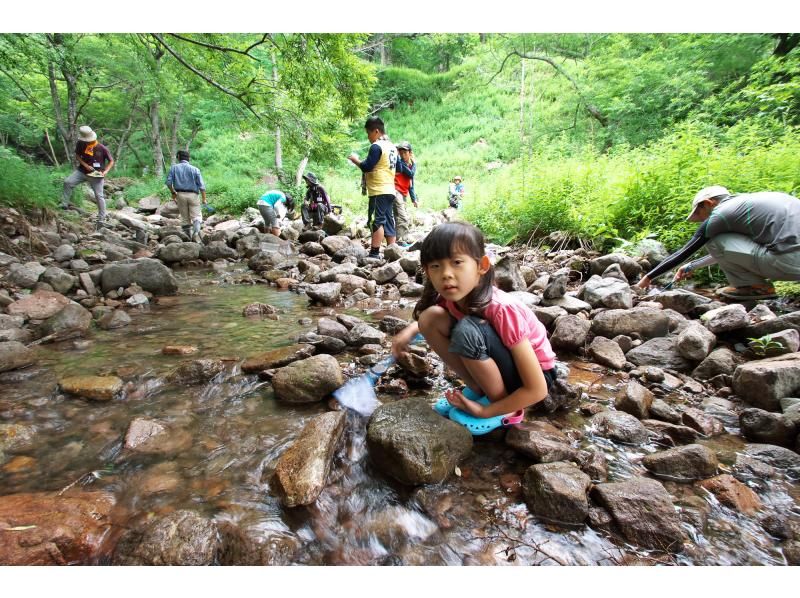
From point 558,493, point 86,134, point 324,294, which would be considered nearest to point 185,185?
point 86,134

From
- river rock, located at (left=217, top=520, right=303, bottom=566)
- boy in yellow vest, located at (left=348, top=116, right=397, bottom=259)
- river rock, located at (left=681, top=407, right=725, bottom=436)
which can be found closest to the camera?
river rock, located at (left=217, top=520, right=303, bottom=566)

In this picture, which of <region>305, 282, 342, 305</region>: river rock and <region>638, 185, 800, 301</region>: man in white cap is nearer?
<region>638, 185, 800, 301</region>: man in white cap

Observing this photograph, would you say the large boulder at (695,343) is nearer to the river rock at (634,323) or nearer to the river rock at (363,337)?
the river rock at (634,323)

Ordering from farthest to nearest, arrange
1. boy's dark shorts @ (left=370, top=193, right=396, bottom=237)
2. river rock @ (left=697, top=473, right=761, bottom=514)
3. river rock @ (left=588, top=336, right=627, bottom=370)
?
boy's dark shorts @ (left=370, top=193, right=396, bottom=237)
river rock @ (left=588, top=336, right=627, bottom=370)
river rock @ (left=697, top=473, right=761, bottom=514)

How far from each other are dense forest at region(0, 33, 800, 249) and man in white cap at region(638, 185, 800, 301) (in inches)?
48.1

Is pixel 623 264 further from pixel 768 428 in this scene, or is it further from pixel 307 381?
pixel 307 381

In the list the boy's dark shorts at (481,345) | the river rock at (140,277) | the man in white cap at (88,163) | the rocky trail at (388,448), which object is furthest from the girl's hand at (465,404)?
the man in white cap at (88,163)

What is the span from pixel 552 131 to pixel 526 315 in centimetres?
1593

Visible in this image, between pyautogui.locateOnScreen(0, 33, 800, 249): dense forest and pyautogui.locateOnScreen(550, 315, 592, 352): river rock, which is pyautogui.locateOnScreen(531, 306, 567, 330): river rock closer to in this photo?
pyautogui.locateOnScreen(550, 315, 592, 352): river rock

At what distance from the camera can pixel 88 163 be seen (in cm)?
783

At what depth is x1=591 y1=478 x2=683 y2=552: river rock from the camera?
145 centimetres

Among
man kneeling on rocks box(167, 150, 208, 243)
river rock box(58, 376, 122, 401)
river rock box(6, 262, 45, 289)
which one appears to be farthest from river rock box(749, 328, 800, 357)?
man kneeling on rocks box(167, 150, 208, 243)

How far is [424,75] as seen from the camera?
31250 mm

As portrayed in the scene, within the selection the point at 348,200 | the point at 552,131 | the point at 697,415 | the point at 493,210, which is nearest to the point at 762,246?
the point at 697,415
